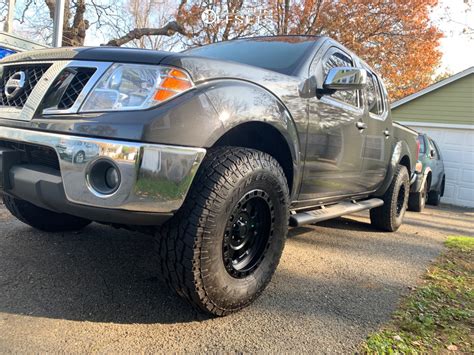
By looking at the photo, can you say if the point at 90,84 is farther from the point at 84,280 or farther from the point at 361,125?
the point at 361,125

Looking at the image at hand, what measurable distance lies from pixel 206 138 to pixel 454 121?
13.5 m

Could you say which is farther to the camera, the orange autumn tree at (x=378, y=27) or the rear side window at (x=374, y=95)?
the orange autumn tree at (x=378, y=27)

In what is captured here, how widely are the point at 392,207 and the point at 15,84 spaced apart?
452 cm

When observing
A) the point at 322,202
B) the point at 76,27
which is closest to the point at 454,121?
the point at 322,202

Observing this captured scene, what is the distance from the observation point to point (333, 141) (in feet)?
11.3

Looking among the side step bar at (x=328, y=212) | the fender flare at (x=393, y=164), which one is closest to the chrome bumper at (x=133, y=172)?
the side step bar at (x=328, y=212)

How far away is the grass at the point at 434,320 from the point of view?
2312mm

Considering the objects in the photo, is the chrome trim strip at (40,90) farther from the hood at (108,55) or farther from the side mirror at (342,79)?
the side mirror at (342,79)

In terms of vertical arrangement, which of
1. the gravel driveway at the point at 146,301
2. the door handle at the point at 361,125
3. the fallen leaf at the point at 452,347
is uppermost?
the door handle at the point at 361,125

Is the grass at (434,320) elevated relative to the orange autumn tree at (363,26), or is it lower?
lower

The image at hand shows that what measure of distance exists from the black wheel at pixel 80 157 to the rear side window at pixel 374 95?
3345 millimetres

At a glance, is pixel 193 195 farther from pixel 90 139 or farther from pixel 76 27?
pixel 76 27

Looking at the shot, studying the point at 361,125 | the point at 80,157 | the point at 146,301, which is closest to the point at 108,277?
the point at 146,301

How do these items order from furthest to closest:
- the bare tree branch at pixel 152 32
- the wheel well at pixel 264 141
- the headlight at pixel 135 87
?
1. the bare tree branch at pixel 152 32
2. the wheel well at pixel 264 141
3. the headlight at pixel 135 87
